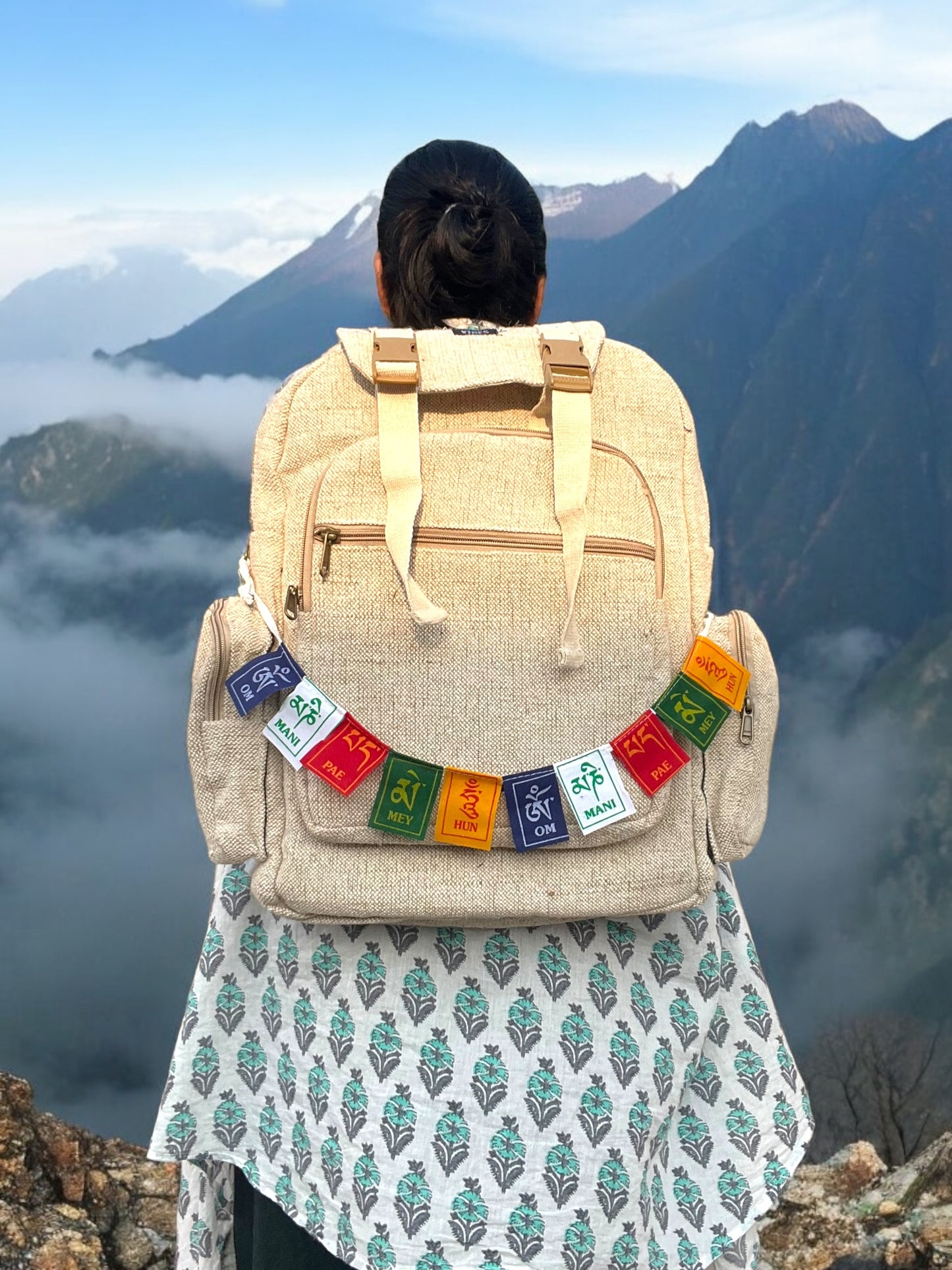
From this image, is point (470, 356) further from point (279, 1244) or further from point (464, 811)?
point (279, 1244)

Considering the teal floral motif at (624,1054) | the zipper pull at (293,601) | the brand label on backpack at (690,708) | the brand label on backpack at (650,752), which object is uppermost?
the zipper pull at (293,601)

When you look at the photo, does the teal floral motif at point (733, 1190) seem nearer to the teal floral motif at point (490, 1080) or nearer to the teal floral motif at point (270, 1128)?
the teal floral motif at point (490, 1080)

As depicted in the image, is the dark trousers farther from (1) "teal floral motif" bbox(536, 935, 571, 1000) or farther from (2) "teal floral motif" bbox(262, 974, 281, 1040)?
(1) "teal floral motif" bbox(536, 935, 571, 1000)

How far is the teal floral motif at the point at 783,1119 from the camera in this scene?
1508mm

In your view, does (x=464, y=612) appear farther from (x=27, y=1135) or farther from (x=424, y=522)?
(x=27, y=1135)

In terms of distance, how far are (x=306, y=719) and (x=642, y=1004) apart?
491 mm

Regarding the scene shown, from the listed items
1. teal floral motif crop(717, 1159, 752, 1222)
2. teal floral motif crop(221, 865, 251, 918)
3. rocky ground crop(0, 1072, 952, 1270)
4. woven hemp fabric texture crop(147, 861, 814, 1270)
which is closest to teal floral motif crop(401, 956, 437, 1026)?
woven hemp fabric texture crop(147, 861, 814, 1270)

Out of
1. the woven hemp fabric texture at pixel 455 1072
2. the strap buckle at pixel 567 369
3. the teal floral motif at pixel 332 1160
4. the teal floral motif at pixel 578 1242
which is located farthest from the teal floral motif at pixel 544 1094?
the strap buckle at pixel 567 369

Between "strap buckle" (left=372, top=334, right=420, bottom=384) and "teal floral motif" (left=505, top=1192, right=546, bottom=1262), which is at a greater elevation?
"strap buckle" (left=372, top=334, right=420, bottom=384)

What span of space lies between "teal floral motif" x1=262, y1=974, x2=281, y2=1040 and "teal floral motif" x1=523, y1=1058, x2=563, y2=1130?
0.94ft

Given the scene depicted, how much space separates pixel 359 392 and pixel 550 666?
14.0 inches

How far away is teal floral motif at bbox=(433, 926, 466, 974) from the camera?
136 cm

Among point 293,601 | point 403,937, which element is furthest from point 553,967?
point 293,601

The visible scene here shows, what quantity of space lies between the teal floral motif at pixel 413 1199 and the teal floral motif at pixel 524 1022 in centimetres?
16
